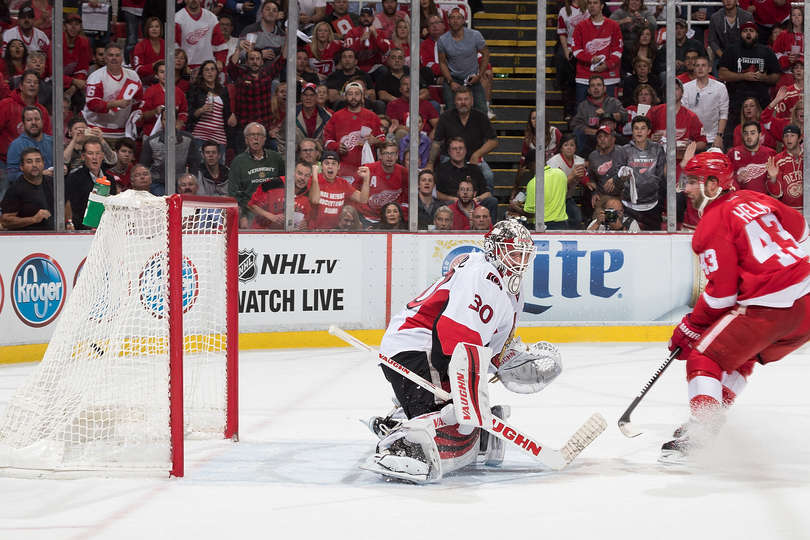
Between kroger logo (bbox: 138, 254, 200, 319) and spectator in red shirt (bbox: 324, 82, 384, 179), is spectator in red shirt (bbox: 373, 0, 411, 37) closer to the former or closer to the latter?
spectator in red shirt (bbox: 324, 82, 384, 179)

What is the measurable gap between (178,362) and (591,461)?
1487mm

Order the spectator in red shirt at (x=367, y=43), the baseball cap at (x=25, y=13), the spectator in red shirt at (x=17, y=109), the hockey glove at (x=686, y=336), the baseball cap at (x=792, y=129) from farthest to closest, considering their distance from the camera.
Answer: the baseball cap at (x=792, y=129) → the spectator in red shirt at (x=367, y=43) → the baseball cap at (x=25, y=13) → the spectator in red shirt at (x=17, y=109) → the hockey glove at (x=686, y=336)

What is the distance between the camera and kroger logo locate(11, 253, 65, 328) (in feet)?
20.7

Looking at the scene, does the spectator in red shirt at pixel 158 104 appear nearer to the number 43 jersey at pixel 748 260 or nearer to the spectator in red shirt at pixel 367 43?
the spectator in red shirt at pixel 367 43

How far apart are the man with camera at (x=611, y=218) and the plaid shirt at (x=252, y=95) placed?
95.2 inches

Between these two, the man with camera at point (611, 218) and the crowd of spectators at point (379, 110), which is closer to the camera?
the crowd of spectators at point (379, 110)

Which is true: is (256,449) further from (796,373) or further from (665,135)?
(665,135)

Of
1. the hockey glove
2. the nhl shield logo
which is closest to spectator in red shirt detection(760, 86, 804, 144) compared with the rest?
the nhl shield logo

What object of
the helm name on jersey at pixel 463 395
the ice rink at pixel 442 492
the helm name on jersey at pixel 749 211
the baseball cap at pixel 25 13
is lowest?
the ice rink at pixel 442 492

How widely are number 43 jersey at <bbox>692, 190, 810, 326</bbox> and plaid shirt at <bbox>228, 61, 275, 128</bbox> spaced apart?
13.7 ft

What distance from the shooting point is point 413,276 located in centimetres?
749

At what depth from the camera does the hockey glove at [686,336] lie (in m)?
3.82

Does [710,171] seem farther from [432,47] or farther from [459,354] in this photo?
[432,47]

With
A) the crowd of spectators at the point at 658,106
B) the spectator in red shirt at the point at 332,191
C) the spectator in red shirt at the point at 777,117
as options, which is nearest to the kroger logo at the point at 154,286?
the spectator in red shirt at the point at 332,191
